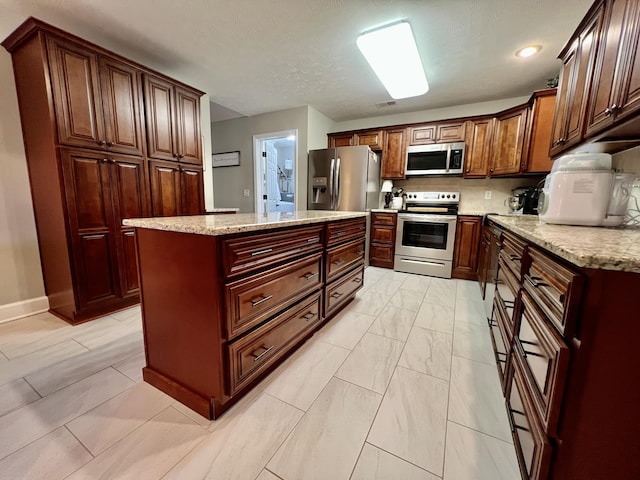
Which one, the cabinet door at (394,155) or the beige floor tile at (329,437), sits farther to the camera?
the cabinet door at (394,155)

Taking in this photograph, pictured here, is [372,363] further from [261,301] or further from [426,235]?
[426,235]

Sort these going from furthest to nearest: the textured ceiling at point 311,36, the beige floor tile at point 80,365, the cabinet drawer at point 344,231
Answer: the cabinet drawer at point 344,231 < the textured ceiling at point 311,36 < the beige floor tile at point 80,365

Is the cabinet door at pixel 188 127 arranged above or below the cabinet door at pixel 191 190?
above

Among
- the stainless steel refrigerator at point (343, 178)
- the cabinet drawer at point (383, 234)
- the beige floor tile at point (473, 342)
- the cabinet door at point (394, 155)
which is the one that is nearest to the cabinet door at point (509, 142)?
the cabinet door at point (394, 155)

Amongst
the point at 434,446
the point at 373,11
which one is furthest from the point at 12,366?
the point at 373,11

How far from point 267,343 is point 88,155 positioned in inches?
84.4

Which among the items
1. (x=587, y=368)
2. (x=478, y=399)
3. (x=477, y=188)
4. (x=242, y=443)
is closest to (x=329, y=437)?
(x=242, y=443)

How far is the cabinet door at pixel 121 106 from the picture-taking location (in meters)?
2.12

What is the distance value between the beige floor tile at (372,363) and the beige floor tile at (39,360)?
182cm

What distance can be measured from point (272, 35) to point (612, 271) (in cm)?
274

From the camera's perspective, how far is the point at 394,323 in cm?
221

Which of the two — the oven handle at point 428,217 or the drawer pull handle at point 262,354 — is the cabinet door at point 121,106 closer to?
the drawer pull handle at point 262,354

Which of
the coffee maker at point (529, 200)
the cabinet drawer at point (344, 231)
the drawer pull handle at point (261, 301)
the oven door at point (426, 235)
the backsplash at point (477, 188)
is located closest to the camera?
the drawer pull handle at point (261, 301)

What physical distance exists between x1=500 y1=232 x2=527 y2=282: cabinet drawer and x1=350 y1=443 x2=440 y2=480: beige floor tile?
98 cm
